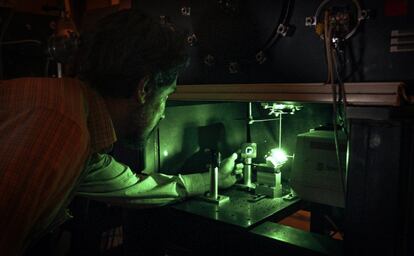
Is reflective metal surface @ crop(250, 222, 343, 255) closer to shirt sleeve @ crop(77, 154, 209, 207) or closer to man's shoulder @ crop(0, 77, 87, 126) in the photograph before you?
shirt sleeve @ crop(77, 154, 209, 207)

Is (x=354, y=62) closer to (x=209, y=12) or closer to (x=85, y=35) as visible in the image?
(x=209, y=12)

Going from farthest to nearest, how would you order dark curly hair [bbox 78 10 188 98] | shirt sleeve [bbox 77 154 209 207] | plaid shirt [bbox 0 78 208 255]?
1. shirt sleeve [bbox 77 154 209 207]
2. dark curly hair [bbox 78 10 188 98]
3. plaid shirt [bbox 0 78 208 255]

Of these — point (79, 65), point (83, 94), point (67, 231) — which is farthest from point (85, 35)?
point (67, 231)

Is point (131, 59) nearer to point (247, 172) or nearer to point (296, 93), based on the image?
point (296, 93)

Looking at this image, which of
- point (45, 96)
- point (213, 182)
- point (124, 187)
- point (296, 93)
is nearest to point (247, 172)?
point (213, 182)

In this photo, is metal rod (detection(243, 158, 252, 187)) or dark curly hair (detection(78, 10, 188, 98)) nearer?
dark curly hair (detection(78, 10, 188, 98))

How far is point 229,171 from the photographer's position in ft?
4.61

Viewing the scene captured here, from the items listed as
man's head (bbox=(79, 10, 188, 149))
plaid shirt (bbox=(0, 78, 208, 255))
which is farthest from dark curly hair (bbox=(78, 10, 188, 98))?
plaid shirt (bbox=(0, 78, 208, 255))

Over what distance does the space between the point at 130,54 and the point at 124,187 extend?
1.39 ft

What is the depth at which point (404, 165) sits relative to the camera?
2.22 ft

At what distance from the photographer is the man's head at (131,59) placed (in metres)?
1.00

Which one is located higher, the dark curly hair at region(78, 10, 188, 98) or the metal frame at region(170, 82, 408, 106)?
the dark curly hair at region(78, 10, 188, 98)

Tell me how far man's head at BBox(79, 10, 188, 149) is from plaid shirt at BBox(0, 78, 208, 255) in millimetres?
154

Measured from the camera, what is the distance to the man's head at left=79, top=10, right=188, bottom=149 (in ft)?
3.29
